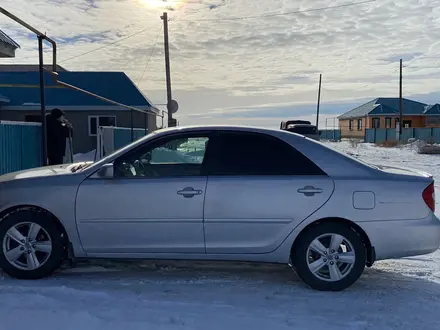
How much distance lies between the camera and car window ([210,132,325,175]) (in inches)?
187

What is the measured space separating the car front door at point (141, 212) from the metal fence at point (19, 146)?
13.6 feet

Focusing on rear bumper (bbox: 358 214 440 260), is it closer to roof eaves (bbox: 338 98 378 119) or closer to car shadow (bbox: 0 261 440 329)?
car shadow (bbox: 0 261 440 329)

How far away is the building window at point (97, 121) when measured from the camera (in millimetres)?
24234

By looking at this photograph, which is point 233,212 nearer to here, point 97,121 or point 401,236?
point 401,236

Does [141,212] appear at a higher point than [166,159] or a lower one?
lower

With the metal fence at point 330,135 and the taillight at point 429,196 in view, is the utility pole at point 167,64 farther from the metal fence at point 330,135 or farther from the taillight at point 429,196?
the metal fence at point 330,135

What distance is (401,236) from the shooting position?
15.2 feet

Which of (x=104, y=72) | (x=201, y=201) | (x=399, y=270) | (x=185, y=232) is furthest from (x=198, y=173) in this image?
(x=104, y=72)

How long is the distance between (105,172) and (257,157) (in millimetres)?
1518

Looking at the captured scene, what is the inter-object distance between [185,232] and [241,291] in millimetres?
783

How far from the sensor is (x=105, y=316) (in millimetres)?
3910

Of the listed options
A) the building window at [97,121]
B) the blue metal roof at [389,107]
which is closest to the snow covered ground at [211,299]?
the building window at [97,121]

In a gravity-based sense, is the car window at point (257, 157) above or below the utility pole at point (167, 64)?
below

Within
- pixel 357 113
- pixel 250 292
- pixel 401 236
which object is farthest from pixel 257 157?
pixel 357 113
